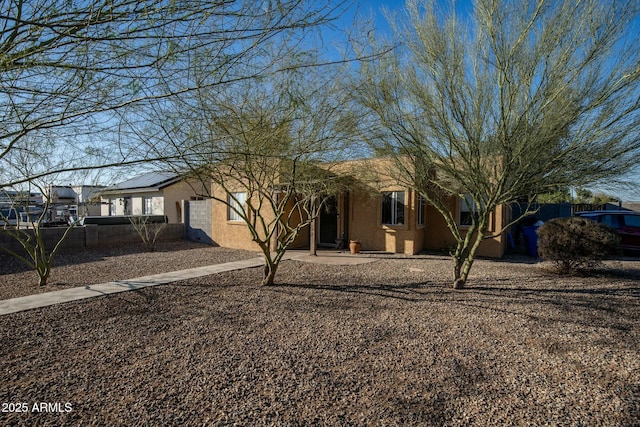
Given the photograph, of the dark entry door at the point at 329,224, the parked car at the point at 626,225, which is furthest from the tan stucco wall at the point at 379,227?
the parked car at the point at 626,225

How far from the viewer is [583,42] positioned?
16.7ft

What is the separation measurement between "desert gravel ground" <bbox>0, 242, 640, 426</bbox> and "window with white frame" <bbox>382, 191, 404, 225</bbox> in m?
5.83

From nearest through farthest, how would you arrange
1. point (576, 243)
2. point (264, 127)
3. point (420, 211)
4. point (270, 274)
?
1. point (264, 127)
2. point (270, 274)
3. point (576, 243)
4. point (420, 211)

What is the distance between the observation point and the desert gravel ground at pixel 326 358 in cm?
295

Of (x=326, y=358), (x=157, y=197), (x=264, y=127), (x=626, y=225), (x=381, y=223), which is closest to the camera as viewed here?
(x=326, y=358)

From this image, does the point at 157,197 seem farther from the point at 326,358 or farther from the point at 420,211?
the point at 326,358

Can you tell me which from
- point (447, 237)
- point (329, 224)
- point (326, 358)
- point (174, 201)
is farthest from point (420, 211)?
point (174, 201)

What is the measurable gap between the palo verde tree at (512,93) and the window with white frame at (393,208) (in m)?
5.78

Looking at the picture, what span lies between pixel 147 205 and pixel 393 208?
15.8 meters

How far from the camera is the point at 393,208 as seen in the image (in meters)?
12.9

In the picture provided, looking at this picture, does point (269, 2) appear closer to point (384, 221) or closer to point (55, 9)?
point (55, 9)

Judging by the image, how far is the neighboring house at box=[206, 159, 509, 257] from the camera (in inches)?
480

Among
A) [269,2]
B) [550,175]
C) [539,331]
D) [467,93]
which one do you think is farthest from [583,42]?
[269,2]

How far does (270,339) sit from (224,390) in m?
1.29
